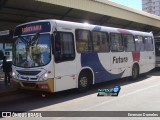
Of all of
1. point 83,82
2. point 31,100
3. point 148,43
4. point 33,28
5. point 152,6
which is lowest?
point 31,100

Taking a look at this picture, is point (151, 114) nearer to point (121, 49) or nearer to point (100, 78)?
point (100, 78)

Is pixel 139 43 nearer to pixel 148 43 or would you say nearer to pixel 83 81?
pixel 148 43

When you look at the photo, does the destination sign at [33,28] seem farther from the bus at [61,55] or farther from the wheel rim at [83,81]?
the wheel rim at [83,81]

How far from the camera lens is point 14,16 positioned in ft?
53.4

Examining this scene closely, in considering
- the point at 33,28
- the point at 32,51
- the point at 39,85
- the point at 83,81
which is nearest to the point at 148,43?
the point at 83,81

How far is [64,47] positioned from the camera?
10.5m

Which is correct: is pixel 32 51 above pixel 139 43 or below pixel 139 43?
below

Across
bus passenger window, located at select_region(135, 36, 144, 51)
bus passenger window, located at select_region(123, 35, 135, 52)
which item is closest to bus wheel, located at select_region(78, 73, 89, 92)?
bus passenger window, located at select_region(123, 35, 135, 52)

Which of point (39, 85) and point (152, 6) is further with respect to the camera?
point (152, 6)

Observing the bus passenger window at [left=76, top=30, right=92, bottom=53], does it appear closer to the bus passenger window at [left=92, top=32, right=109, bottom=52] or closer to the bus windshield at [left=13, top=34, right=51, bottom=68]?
the bus passenger window at [left=92, top=32, right=109, bottom=52]

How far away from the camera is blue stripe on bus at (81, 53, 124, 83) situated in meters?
11.6

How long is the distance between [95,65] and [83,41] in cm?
129

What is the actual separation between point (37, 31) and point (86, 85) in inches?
123

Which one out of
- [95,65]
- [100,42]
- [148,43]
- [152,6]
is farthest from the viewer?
[152,6]
